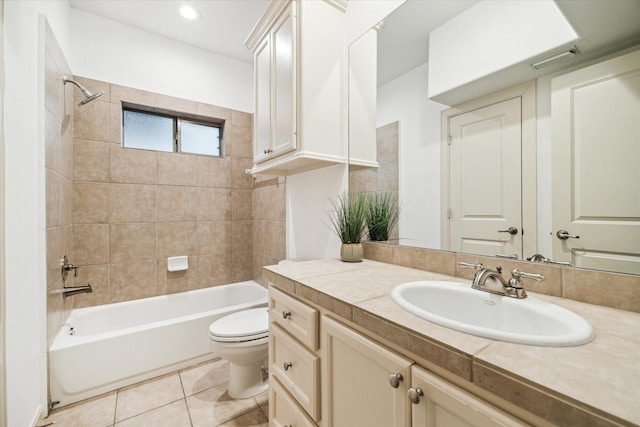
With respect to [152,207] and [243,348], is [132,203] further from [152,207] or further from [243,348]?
[243,348]

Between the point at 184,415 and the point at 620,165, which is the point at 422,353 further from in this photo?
the point at 184,415

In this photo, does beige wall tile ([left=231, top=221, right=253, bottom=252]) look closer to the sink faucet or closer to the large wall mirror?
the large wall mirror

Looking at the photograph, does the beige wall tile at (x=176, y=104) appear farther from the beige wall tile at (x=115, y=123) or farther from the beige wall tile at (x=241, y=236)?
the beige wall tile at (x=241, y=236)

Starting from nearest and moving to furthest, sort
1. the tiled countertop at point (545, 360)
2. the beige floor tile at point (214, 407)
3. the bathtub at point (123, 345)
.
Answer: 1. the tiled countertop at point (545, 360)
2. the beige floor tile at point (214, 407)
3. the bathtub at point (123, 345)

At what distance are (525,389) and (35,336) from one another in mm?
2167

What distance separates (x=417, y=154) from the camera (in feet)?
4.24

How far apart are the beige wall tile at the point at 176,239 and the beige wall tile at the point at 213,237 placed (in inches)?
2.6

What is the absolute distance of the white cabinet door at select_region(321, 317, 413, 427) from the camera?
62cm

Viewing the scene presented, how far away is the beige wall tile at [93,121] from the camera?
2.12 metres

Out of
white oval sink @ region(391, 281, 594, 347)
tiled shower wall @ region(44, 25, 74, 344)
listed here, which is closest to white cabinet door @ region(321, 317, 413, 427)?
white oval sink @ region(391, 281, 594, 347)

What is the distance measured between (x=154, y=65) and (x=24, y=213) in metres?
1.74

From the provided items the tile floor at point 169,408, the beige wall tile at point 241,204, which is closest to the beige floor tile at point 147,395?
the tile floor at point 169,408

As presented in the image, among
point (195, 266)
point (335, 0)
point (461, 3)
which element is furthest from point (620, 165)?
point (195, 266)

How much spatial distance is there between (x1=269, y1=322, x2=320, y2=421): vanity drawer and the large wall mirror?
28.1 inches
